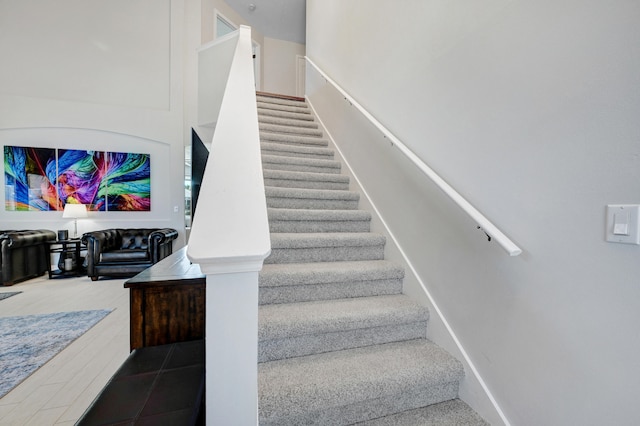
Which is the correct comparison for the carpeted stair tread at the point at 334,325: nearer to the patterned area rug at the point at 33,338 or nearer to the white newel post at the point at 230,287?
the white newel post at the point at 230,287

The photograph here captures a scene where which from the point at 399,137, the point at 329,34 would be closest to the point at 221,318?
the point at 399,137

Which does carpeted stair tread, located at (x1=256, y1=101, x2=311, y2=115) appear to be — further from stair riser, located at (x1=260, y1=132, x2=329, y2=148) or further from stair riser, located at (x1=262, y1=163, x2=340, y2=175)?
stair riser, located at (x1=262, y1=163, x2=340, y2=175)

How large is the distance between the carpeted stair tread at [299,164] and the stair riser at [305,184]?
23 cm

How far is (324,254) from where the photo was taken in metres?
2.00

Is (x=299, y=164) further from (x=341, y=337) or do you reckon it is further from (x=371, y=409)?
(x=371, y=409)

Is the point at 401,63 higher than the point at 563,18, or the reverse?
the point at 401,63

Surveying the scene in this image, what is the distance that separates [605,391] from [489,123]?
1.05 meters

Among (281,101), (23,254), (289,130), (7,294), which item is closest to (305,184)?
(289,130)

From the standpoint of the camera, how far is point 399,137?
1.97 metres

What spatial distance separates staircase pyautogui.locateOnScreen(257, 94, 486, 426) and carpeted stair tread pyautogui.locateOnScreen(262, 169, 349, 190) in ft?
0.90

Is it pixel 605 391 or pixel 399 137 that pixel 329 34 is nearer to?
pixel 399 137

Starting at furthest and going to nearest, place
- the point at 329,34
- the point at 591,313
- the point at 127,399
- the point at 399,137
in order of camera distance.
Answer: the point at 329,34 → the point at 399,137 → the point at 127,399 → the point at 591,313

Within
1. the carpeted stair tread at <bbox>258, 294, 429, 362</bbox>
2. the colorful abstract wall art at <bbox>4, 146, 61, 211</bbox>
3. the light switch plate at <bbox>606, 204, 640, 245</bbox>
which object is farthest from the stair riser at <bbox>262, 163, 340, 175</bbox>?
the colorful abstract wall art at <bbox>4, 146, 61, 211</bbox>

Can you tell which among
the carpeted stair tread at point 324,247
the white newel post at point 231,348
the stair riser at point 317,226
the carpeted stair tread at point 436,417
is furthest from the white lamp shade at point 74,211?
the carpeted stair tread at point 436,417
